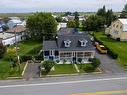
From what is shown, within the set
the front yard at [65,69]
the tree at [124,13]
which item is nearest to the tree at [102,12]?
the tree at [124,13]

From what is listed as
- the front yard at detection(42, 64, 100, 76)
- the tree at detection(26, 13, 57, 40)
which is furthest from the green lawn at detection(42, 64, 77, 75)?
the tree at detection(26, 13, 57, 40)

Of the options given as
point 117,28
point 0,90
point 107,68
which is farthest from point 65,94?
point 117,28

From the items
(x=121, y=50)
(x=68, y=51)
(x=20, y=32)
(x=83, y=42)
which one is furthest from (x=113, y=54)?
(x=20, y=32)

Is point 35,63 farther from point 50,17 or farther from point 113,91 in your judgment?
point 50,17

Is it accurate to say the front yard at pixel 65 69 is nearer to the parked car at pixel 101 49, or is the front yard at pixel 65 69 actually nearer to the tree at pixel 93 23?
the parked car at pixel 101 49

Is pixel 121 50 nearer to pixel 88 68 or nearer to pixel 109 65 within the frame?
pixel 109 65

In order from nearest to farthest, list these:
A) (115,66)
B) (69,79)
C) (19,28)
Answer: (69,79)
(115,66)
(19,28)
